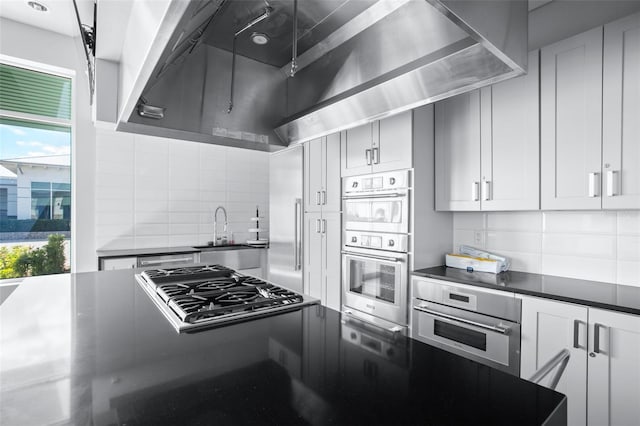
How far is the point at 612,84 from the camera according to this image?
72.6 inches

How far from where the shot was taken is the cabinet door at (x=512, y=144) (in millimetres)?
2152

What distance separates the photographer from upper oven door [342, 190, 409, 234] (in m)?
2.49

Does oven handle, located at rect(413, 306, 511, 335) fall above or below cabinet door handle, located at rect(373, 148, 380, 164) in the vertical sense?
below

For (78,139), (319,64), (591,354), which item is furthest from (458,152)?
(78,139)

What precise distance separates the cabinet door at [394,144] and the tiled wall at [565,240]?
0.74 metres

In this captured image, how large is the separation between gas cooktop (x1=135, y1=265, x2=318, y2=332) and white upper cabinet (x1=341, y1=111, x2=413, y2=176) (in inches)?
57.1

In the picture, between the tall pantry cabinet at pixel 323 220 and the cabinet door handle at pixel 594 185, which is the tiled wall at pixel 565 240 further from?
the tall pantry cabinet at pixel 323 220

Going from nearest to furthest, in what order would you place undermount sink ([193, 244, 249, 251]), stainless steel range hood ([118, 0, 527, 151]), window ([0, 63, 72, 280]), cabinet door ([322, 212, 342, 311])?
stainless steel range hood ([118, 0, 527, 151]) → cabinet door ([322, 212, 342, 311]) → window ([0, 63, 72, 280]) → undermount sink ([193, 244, 249, 251])

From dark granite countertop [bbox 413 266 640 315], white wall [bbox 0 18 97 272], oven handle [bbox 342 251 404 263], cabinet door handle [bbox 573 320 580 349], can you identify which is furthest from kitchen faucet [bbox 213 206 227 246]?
cabinet door handle [bbox 573 320 580 349]

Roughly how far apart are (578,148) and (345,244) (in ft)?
5.76

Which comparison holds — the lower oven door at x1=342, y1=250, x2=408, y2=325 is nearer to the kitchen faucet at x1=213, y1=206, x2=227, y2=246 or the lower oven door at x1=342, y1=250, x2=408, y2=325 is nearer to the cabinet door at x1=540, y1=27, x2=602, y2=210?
the cabinet door at x1=540, y1=27, x2=602, y2=210

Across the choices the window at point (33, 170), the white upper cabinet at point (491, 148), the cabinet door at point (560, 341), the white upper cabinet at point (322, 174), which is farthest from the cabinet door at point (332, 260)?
the window at point (33, 170)

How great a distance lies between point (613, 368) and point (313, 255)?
2277 millimetres

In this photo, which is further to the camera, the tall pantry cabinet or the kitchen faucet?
the kitchen faucet
